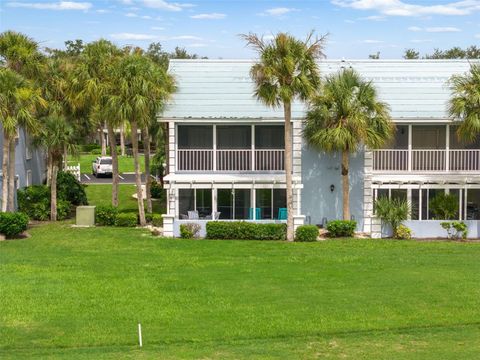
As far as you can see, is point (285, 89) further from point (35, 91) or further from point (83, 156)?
point (83, 156)

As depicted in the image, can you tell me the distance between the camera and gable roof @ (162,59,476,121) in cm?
2875

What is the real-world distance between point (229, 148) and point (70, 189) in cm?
944

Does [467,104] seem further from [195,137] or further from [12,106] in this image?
[12,106]

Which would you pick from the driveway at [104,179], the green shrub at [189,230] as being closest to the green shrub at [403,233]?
the green shrub at [189,230]

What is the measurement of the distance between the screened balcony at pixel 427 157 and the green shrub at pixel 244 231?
5328 millimetres

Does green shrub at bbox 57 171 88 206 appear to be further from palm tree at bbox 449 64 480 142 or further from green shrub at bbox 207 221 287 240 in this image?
palm tree at bbox 449 64 480 142

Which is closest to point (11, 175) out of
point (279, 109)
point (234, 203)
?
point (234, 203)

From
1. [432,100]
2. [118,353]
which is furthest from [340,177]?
[118,353]

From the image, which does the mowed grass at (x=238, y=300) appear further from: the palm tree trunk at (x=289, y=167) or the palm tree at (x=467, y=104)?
the palm tree at (x=467, y=104)

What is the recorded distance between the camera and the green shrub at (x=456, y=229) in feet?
89.9

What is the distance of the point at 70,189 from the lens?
113ft

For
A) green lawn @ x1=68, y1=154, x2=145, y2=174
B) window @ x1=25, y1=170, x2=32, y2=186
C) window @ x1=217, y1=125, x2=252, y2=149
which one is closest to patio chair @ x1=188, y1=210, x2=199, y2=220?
window @ x1=217, y1=125, x2=252, y2=149

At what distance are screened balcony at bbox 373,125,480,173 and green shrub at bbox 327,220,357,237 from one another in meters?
3.18

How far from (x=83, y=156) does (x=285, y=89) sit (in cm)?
4550
